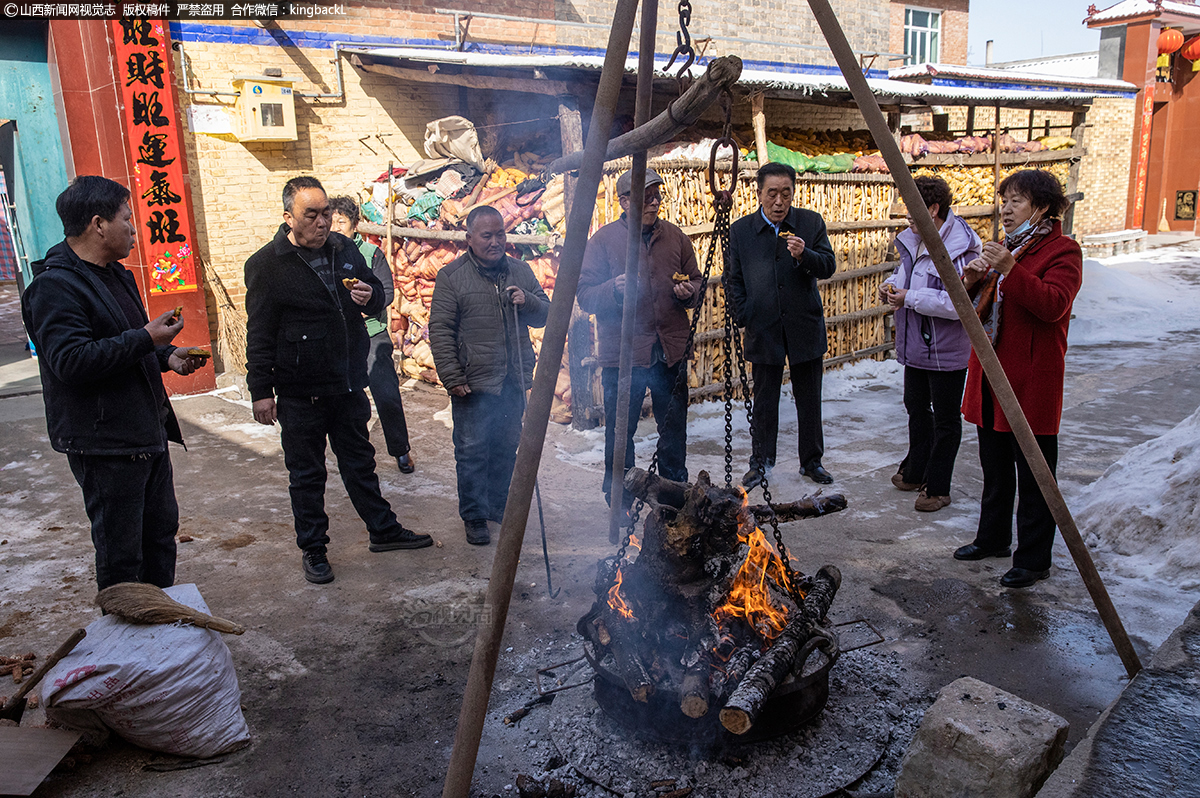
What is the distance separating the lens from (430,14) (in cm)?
1057

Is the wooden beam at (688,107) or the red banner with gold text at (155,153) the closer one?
the wooden beam at (688,107)

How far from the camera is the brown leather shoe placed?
5184 millimetres

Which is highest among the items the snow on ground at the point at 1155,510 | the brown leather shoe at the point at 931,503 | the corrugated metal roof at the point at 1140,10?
the corrugated metal roof at the point at 1140,10

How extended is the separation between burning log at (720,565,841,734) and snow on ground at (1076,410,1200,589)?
78.6 inches

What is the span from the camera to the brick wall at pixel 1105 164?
18.8m

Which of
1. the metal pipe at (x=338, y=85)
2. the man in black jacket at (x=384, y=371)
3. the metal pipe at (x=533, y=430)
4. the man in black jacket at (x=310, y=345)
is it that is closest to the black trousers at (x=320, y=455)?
the man in black jacket at (x=310, y=345)

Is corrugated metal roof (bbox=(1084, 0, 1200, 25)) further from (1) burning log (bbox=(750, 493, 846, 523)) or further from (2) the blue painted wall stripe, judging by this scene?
(1) burning log (bbox=(750, 493, 846, 523))

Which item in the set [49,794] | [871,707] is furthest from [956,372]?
[49,794]

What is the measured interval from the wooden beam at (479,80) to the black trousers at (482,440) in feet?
11.4

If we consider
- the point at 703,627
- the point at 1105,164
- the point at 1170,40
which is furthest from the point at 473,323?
the point at 1170,40

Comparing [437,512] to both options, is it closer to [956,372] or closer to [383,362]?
[383,362]

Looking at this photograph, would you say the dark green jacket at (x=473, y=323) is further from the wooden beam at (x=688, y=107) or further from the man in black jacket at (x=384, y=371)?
the wooden beam at (x=688, y=107)

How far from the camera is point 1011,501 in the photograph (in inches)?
170

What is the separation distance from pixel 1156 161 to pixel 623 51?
2401 cm
